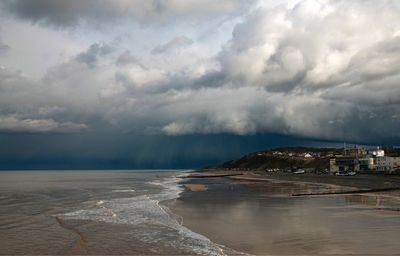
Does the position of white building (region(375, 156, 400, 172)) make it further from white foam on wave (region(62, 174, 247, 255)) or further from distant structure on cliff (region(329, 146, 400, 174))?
white foam on wave (region(62, 174, 247, 255))

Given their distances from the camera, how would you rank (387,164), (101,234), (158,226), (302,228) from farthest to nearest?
(387,164) < (158,226) < (101,234) < (302,228)

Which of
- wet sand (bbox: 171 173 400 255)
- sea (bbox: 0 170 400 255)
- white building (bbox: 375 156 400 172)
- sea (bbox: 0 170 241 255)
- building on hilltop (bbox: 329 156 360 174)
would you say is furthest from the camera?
building on hilltop (bbox: 329 156 360 174)

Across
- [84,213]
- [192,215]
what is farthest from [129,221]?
[84,213]

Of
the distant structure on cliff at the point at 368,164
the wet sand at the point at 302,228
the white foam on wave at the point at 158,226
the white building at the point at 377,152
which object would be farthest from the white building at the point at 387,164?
the white foam on wave at the point at 158,226

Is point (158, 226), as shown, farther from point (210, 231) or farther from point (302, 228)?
point (302, 228)

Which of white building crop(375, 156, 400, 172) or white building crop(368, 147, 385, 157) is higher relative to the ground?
white building crop(368, 147, 385, 157)

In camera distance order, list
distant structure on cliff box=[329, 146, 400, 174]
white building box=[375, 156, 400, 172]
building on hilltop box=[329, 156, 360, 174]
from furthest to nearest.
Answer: building on hilltop box=[329, 156, 360, 174] < distant structure on cliff box=[329, 146, 400, 174] < white building box=[375, 156, 400, 172]

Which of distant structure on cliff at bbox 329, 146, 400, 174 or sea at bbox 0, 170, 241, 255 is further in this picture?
distant structure on cliff at bbox 329, 146, 400, 174

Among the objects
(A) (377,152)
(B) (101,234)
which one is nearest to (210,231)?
(B) (101,234)

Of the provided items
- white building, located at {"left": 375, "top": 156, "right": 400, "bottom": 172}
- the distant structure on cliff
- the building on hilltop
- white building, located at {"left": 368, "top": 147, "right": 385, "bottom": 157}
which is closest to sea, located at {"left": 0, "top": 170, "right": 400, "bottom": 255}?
white building, located at {"left": 375, "top": 156, "right": 400, "bottom": 172}
